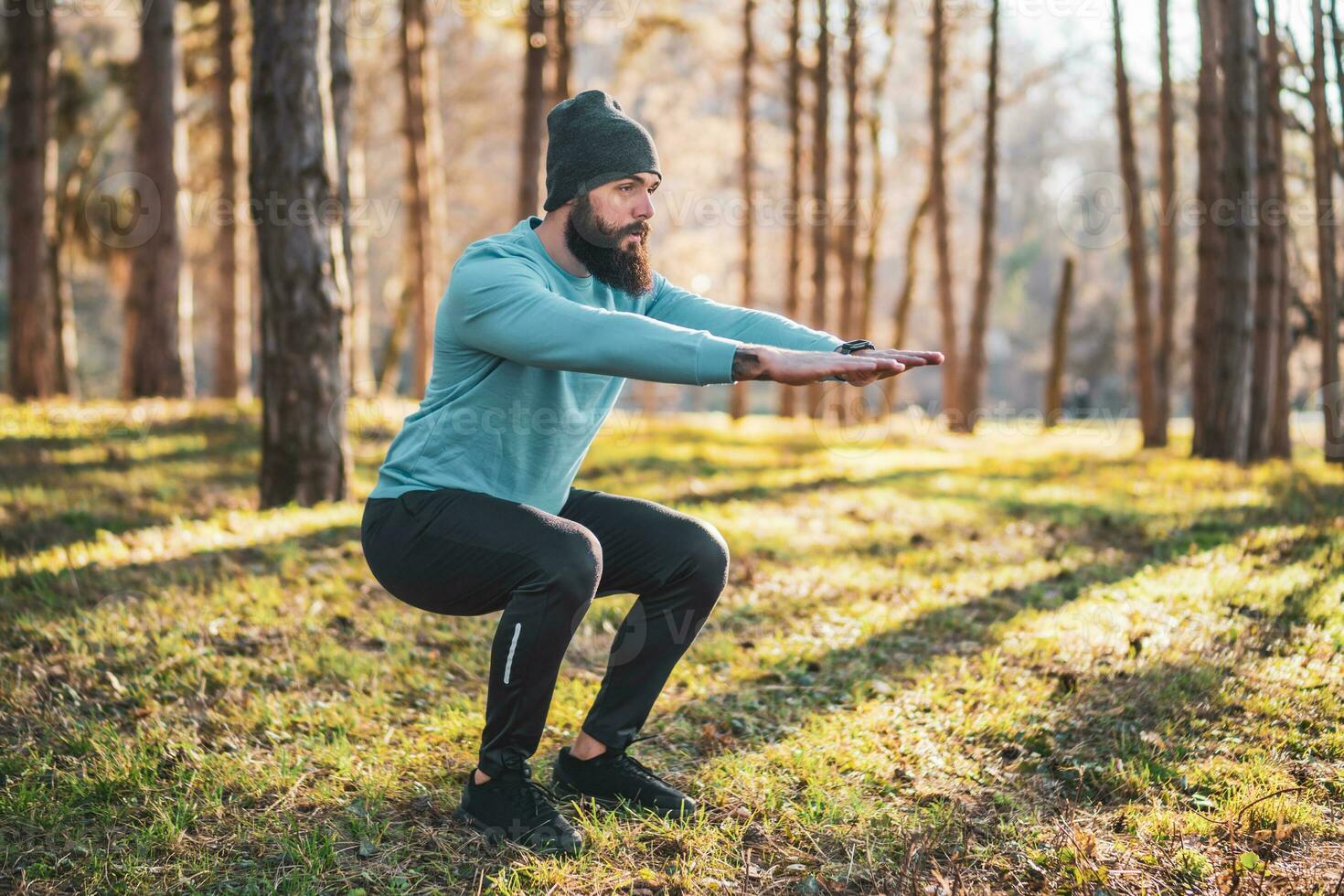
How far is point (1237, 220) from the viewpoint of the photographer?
11664 millimetres

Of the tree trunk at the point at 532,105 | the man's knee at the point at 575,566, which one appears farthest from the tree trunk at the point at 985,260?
the man's knee at the point at 575,566

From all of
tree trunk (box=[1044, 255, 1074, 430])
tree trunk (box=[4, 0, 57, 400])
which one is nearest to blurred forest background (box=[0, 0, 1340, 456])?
tree trunk (box=[4, 0, 57, 400])

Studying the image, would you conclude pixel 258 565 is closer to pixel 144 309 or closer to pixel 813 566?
pixel 813 566

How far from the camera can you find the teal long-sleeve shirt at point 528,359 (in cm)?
284

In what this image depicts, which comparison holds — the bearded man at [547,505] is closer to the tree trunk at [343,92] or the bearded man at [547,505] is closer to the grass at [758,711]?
the grass at [758,711]

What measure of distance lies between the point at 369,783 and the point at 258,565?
3119 millimetres

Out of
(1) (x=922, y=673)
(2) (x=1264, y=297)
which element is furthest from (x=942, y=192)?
(1) (x=922, y=673)

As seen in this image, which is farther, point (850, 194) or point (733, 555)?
point (850, 194)

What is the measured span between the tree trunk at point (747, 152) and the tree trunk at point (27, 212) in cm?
1092

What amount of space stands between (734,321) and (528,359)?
916 mm

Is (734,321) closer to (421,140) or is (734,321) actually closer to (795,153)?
(421,140)

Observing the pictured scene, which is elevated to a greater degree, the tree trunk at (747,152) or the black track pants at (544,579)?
the tree trunk at (747,152)

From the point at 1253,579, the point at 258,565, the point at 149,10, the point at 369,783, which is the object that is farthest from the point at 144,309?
the point at 1253,579

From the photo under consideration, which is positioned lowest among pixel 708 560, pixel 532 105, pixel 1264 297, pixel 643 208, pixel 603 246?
pixel 708 560
